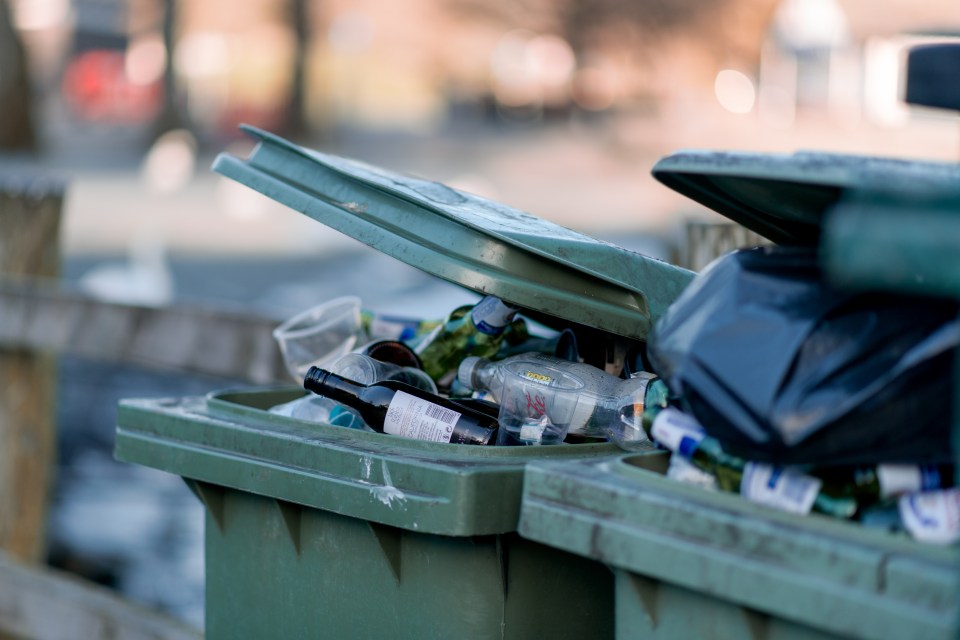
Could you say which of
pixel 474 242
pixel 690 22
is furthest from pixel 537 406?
pixel 690 22

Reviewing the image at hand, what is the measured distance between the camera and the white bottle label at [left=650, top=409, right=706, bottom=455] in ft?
5.70

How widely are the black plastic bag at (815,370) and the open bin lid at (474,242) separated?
1.43ft

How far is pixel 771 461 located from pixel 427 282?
37.8 feet

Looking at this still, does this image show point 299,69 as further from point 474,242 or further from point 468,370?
point 474,242

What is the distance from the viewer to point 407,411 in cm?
210

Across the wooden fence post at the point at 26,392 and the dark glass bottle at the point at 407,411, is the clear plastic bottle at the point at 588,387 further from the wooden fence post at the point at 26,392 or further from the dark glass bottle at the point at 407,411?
the wooden fence post at the point at 26,392

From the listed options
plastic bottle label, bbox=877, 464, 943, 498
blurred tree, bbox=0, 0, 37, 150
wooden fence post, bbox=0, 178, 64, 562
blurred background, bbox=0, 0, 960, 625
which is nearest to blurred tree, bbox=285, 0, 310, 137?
blurred background, bbox=0, 0, 960, 625

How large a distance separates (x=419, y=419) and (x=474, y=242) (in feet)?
1.02

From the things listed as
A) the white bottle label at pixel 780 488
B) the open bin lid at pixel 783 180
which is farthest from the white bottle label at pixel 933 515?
the open bin lid at pixel 783 180

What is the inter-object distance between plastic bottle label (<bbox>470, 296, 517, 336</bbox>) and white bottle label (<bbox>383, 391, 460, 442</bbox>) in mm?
285

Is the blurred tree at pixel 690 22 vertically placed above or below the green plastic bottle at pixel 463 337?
above

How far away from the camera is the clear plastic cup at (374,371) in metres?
2.27

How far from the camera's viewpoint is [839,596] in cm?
142

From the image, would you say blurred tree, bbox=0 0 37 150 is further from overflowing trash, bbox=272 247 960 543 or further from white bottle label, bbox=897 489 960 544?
white bottle label, bbox=897 489 960 544
